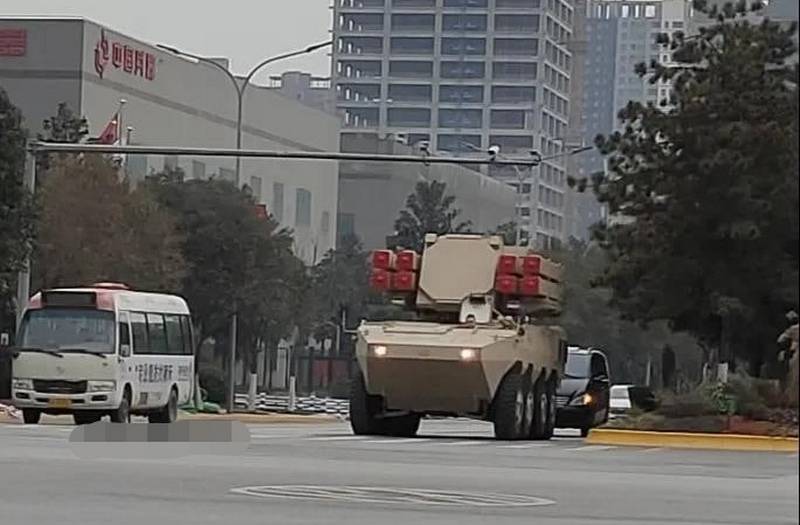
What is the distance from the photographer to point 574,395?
34812 millimetres

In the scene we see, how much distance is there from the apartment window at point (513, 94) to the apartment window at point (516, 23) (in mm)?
5325

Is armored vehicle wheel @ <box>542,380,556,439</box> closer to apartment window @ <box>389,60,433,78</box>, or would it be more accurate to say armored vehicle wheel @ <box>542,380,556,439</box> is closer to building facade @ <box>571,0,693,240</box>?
building facade @ <box>571,0,693,240</box>

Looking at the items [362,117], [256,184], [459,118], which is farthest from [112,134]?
[362,117]

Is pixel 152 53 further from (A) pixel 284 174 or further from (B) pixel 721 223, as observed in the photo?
(B) pixel 721 223

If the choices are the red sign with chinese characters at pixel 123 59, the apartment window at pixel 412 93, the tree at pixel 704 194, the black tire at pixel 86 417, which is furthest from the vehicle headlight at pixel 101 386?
the apartment window at pixel 412 93

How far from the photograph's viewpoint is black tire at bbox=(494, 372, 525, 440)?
27734mm

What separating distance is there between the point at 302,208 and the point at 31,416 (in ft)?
210

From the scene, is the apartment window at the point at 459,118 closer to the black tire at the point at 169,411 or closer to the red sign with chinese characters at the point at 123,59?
the red sign with chinese characters at the point at 123,59

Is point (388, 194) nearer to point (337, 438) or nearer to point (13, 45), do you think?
point (13, 45)

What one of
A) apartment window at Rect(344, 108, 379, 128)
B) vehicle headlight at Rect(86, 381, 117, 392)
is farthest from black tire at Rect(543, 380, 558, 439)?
apartment window at Rect(344, 108, 379, 128)

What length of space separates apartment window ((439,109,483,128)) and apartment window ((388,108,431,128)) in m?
0.95

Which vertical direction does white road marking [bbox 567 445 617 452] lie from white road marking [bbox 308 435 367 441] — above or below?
above

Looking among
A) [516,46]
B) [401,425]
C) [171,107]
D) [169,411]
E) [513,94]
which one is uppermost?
[516,46]

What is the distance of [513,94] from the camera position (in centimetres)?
11431
